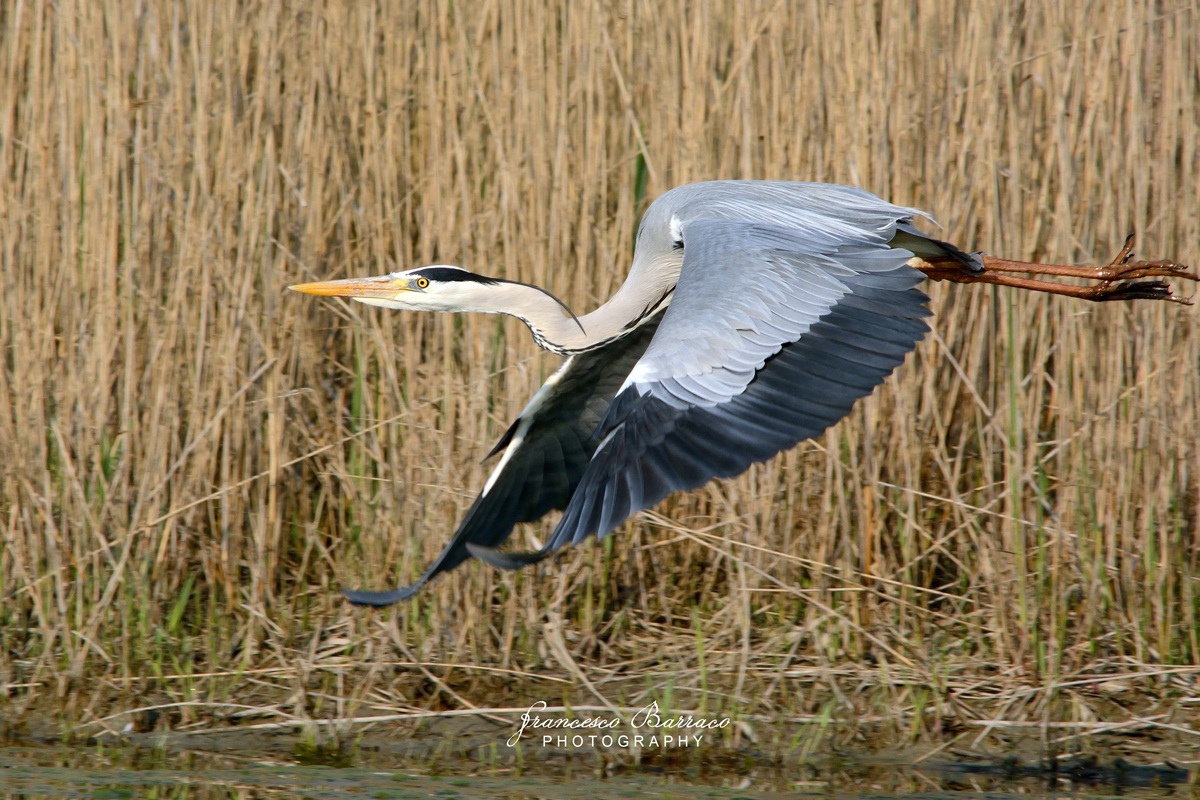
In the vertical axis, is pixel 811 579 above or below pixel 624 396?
below

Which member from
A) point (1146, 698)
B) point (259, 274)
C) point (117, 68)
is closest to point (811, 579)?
point (1146, 698)

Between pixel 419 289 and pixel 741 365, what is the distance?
1.30 meters

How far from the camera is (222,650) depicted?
14.1 ft

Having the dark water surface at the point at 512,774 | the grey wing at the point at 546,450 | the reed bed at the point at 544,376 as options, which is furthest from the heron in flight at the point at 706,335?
the dark water surface at the point at 512,774

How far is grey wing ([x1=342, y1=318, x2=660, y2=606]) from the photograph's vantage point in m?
3.61

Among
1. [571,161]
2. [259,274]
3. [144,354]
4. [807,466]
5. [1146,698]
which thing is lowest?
[1146,698]

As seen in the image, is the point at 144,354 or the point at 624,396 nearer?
the point at 624,396

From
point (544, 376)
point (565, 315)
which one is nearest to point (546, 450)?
point (565, 315)

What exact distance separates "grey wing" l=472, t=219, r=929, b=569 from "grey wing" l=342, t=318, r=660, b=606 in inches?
18.2

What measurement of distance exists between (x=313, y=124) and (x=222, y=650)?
71.4 inches

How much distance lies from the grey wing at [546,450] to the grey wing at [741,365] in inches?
18.2

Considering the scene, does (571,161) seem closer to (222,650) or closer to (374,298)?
(374,298)

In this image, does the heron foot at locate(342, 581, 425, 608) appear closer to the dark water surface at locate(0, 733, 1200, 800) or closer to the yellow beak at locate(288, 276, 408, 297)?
the dark water surface at locate(0, 733, 1200, 800)

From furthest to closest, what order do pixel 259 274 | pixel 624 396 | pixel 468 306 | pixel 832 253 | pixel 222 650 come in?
pixel 259 274, pixel 222 650, pixel 468 306, pixel 832 253, pixel 624 396
